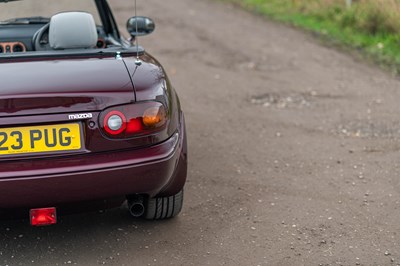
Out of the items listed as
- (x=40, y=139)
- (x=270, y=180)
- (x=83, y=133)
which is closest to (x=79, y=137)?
(x=83, y=133)

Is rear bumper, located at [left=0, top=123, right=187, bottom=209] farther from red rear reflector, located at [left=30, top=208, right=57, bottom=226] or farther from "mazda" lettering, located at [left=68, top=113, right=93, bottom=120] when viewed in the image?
"mazda" lettering, located at [left=68, top=113, right=93, bottom=120]

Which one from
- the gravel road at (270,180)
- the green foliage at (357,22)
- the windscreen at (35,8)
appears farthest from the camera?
the green foliage at (357,22)

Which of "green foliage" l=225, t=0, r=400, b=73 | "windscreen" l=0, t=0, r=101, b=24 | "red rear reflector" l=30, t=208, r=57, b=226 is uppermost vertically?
"windscreen" l=0, t=0, r=101, b=24

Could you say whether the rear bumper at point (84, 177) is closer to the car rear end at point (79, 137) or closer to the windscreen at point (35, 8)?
the car rear end at point (79, 137)

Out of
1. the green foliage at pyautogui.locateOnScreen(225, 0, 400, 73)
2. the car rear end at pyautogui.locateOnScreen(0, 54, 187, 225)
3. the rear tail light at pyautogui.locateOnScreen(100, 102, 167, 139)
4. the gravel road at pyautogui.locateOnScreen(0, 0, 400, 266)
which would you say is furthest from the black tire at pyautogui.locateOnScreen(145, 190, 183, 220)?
the green foliage at pyautogui.locateOnScreen(225, 0, 400, 73)

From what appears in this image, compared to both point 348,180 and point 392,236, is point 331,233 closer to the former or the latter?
point 392,236

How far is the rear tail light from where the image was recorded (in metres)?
3.65

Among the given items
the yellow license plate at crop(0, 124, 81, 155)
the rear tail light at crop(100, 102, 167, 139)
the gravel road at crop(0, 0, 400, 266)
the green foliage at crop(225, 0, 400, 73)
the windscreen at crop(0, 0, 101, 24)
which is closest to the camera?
the yellow license plate at crop(0, 124, 81, 155)

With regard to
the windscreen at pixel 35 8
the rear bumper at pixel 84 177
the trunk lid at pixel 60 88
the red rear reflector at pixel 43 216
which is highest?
the trunk lid at pixel 60 88

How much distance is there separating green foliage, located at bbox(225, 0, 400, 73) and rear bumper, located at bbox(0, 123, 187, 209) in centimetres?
610

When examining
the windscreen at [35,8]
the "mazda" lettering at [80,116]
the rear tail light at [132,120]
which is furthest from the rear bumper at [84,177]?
the windscreen at [35,8]

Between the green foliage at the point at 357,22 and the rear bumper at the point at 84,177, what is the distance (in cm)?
610

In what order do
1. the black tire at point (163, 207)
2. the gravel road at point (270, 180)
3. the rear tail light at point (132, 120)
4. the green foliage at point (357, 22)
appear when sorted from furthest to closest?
the green foliage at point (357, 22)
the black tire at point (163, 207)
the gravel road at point (270, 180)
the rear tail light at point (132, 120)

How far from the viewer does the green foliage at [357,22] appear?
10.3 m
